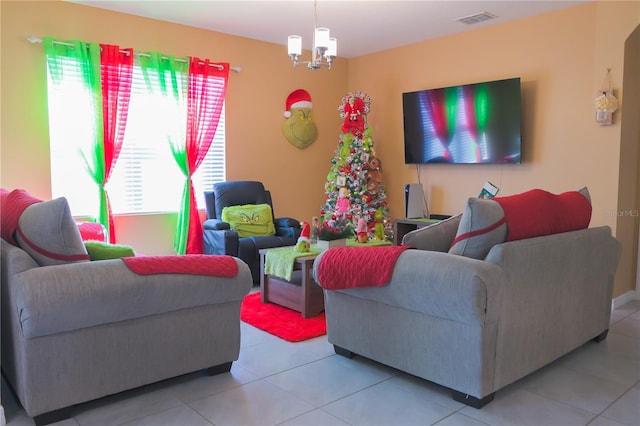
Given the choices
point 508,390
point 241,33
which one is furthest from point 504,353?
point 241,33

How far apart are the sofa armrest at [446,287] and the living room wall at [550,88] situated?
8.54ft

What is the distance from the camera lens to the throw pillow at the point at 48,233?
7.63ft

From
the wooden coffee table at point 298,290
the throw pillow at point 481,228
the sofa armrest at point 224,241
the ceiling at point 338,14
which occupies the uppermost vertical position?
the ceiling at point 338,14

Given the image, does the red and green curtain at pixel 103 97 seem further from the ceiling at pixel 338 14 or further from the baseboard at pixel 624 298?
the baseboard at pixel 624 298

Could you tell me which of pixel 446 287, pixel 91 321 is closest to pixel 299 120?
pixel 446 287

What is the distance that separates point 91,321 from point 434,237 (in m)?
1.77

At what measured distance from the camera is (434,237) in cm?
280

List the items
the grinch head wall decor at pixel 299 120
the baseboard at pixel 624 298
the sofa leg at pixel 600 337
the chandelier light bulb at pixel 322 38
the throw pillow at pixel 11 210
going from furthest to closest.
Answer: the grinch head wall decor at pixel 299 120, the baseboard at pixel 624 298, the chandelier light bulb at pixel 322 38, the sofa leg at pixel 600 337, the throw pillow at pixel 11 210

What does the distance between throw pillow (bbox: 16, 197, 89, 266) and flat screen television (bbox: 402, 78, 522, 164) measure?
407 centimetres

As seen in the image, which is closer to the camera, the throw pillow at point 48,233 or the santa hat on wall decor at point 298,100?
the throw pillow at point 48,233

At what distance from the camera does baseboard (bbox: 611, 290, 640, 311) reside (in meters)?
4.34

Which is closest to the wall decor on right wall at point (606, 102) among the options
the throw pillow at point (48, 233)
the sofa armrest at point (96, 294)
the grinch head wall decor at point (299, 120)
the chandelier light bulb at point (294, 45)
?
the chandelier light bulb at point (294, 45)

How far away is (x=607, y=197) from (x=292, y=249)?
2.73m

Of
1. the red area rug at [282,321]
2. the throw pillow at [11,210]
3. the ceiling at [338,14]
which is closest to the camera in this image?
the throw pillow at [11,210]
